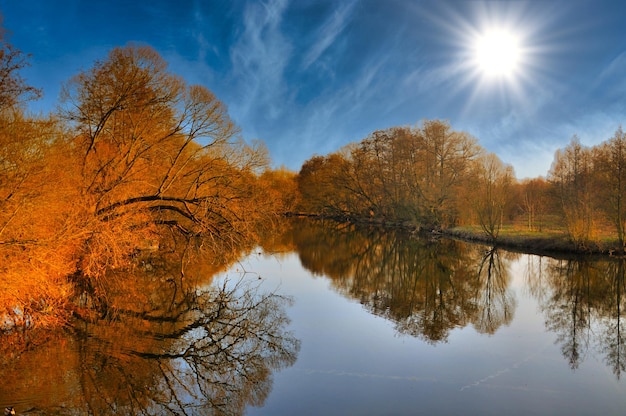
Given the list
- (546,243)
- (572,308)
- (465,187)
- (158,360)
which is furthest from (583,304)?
(465,187)

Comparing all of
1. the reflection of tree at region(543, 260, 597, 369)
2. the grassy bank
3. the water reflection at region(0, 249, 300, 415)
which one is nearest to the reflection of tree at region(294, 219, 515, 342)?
the reflection of tree at region(543, 260, 597, 369)

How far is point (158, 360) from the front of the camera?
895 cm

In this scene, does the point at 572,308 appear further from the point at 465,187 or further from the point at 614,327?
the point at 465,187

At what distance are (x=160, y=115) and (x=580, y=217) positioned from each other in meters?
24.1

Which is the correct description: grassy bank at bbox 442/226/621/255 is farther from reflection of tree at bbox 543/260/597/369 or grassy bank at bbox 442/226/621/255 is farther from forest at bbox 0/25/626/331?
reflection of tree at bbox 543/260/597/369

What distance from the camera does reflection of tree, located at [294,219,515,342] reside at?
43.1 ft

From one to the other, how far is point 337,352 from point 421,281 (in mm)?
9918

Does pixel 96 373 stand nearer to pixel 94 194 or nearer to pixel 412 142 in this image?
pixel 94 194

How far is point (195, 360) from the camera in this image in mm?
9109

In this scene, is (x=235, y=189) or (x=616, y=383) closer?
(x=616, y=383)

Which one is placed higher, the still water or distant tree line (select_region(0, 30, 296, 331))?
distant tree line (select_region(0, 30, 296, 331))

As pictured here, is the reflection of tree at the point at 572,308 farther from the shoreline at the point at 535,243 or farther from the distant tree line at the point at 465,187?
the distant tree line at the point at 465,187

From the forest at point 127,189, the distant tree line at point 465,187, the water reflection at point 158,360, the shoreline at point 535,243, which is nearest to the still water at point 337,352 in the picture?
the water reflection at point 158,360

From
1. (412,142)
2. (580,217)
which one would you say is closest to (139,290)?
(580,217)
